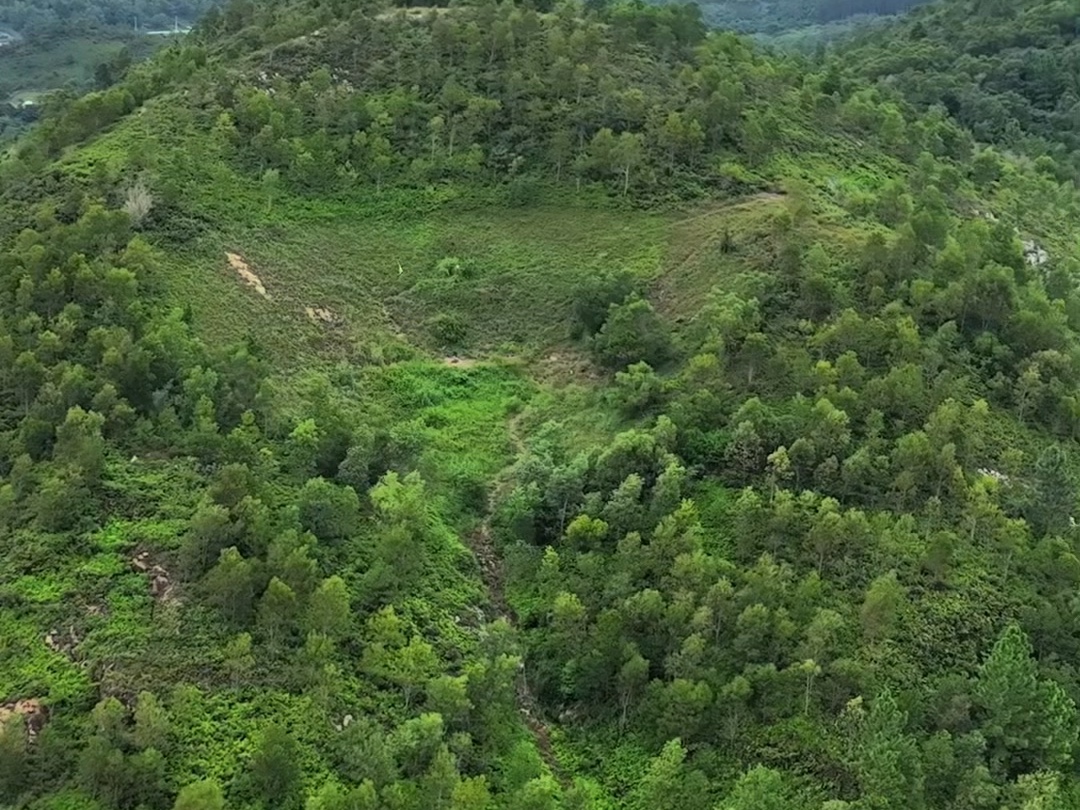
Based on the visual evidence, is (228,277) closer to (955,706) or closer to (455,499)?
(455,499)

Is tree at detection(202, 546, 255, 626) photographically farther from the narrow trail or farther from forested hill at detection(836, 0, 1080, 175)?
forested hill at detection(836, 0, 1080, 175)

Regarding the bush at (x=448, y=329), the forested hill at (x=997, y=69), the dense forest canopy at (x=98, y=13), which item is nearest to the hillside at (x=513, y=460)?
the bush at (x=448, y=329)

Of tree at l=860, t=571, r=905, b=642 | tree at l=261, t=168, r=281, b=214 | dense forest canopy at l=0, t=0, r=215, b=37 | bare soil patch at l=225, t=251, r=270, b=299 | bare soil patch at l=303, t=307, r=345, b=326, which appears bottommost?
Answer: dense forest canopy at l=0, t=0, r=215, b=37

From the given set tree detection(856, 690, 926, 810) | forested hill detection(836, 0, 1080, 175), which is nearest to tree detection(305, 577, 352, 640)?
tree detection(856, 690, 926, 810)

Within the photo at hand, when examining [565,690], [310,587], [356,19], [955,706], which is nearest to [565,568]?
[565,690]

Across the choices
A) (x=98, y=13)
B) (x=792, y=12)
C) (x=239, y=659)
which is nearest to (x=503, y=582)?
(x=239, y=659)
